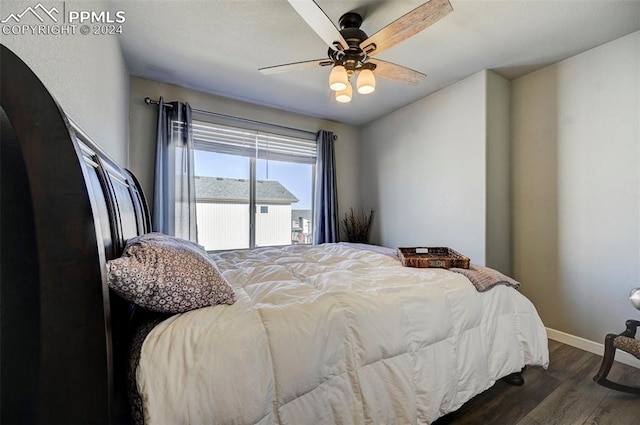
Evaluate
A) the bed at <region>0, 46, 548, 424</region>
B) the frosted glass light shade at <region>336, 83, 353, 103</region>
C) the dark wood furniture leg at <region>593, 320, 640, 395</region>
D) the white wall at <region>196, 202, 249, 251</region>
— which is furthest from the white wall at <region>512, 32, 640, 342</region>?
the white wall at <region>196, 202, 249, 251</region>

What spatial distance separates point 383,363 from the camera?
3.67 feet

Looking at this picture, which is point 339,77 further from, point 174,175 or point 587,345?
point 587,345

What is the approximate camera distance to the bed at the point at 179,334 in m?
0.66

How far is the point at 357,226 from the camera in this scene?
3963 millimetres

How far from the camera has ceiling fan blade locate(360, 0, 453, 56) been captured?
1.34 m

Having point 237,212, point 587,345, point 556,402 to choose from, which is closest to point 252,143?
point 237,212

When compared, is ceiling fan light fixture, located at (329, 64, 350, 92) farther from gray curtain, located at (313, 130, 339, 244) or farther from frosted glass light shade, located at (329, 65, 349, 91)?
gray curtain, located at (313, 130, 339, 244)

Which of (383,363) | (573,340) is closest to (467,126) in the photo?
(573,340)

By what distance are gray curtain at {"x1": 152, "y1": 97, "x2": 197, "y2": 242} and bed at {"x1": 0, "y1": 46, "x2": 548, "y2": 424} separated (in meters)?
1.67

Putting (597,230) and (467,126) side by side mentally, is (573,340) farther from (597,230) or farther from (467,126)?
(467,126)

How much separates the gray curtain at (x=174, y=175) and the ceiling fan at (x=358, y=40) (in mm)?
1362

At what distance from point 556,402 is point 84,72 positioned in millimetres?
3200

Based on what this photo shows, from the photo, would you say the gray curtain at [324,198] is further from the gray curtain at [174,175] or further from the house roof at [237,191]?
the gray curtain at [174,175]

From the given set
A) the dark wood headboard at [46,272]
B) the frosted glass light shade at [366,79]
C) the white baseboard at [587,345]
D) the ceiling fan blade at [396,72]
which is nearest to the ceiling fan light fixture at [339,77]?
the frosted glass light shade at [366,79]
